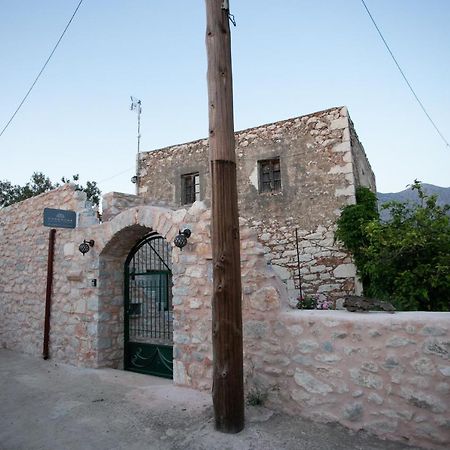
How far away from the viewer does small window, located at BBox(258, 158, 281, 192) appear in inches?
342

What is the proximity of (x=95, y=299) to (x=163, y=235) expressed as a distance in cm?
177

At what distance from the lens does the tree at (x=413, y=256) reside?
4.89 metres

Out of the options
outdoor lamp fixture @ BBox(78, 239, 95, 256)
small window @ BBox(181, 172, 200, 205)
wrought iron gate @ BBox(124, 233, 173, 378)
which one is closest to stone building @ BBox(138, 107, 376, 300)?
small window @ BBox(181, 172, 200, 205)

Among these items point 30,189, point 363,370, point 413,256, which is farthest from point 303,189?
point 30,189

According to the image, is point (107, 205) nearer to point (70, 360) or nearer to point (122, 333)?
point (122, 333)

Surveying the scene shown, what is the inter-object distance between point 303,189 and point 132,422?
6.40 meters

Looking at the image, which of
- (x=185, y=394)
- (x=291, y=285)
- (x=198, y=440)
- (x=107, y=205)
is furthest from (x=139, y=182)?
(x=198, y=440)

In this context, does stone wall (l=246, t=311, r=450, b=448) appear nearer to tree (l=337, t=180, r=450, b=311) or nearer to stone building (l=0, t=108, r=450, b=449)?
stone building (l=0, t=108, r=450, b=449)

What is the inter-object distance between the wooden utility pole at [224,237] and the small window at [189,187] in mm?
6899

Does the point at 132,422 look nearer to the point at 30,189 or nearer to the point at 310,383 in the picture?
the point at 310,383

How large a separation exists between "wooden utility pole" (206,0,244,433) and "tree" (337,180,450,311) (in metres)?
3.25

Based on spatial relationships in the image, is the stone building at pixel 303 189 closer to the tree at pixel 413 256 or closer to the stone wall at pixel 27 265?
the tree at pixel 413 256

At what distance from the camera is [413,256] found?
5305mm

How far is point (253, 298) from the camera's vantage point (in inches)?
139
